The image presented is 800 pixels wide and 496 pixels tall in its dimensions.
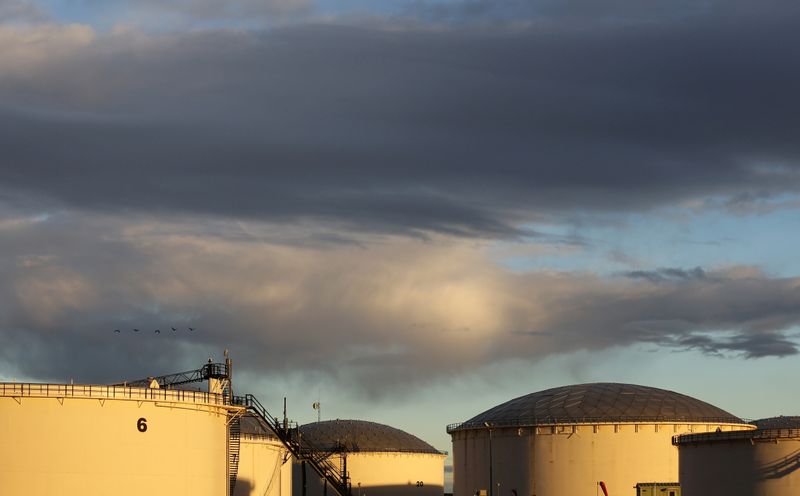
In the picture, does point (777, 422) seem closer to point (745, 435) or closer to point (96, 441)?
point (745, 435)

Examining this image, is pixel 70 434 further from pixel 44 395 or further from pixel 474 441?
pixel 474 441

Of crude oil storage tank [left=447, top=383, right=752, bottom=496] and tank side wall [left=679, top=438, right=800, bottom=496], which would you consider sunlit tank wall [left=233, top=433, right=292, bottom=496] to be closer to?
crude oil storage tank [left=447, top=383, right=752, bottom=496]

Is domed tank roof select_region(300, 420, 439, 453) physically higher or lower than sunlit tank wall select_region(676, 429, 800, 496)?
higher

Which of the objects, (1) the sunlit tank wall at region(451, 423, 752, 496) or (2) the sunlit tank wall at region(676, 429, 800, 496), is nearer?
(2) the sunlit tank wall at region(676, 429, 800, 496)

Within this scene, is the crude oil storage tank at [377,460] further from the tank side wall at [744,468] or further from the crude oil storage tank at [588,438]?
the tank side wall at [744,468]

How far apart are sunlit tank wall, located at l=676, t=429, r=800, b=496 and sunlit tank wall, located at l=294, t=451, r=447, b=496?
55.0 m

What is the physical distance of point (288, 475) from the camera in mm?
128000

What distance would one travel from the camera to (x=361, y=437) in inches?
6009

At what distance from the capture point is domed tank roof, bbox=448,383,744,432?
118 meters

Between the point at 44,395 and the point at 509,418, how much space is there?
58.3 metres

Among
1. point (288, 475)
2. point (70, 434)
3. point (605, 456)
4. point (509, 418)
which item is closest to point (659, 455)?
point (605, 456)

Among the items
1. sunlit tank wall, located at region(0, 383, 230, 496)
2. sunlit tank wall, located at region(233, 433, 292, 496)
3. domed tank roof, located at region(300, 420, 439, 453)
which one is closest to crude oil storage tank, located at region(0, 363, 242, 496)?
sunlit tank wall, located at region(0, 383, 230, 496)

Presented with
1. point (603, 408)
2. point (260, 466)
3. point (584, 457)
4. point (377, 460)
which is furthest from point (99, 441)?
point (377, 460)

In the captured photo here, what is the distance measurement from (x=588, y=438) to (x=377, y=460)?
38.7 metres
